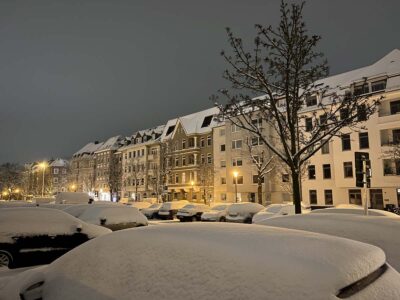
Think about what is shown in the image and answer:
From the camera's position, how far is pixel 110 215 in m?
13.3

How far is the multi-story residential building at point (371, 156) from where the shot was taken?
31797 millimetres

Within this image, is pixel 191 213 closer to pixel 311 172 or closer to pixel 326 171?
pixel 311 172

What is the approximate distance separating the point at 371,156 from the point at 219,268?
35.5m

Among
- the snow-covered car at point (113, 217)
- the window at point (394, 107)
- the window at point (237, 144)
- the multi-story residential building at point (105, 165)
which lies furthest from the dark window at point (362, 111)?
the multi-story residential building at point (105, 165)

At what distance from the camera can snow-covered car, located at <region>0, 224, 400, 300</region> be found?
6.69 ft

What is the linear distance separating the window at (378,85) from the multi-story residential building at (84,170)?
66169 mm

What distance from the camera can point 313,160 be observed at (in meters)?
38.7

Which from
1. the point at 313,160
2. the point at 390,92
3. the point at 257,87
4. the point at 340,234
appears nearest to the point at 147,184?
the point at 313,160

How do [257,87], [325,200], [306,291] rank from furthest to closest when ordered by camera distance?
1. [325,200]
2. [257,87]
3. [306,291]

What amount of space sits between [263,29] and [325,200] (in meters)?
29.7

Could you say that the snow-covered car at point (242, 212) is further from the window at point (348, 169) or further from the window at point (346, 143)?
the window at point (346, 143)

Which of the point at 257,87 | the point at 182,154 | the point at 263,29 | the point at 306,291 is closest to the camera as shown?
the point at 306,291

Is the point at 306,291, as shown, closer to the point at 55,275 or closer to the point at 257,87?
the point at 55,275

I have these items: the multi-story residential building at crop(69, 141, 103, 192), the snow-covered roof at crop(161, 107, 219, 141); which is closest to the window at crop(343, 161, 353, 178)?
the snow-covered roof at crop(161, 107, 219, 141)
